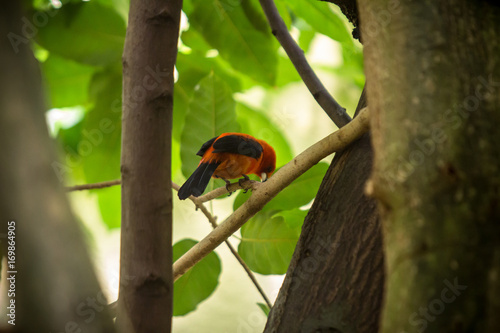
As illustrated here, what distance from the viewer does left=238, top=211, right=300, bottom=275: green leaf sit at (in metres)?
1.83

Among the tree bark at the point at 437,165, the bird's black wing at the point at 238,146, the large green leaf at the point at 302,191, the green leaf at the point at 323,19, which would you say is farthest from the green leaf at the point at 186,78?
the tree bark at the point at 437,165

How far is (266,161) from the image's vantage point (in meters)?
3.00

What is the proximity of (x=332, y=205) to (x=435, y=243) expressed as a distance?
0.67m

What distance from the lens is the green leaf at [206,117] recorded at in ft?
6.70

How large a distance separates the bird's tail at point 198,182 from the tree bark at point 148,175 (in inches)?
30.8

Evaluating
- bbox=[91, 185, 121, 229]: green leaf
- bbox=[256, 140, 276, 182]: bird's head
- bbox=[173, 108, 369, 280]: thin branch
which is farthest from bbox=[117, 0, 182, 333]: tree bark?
bbox=[256, 140, 276, 182]: bird's head

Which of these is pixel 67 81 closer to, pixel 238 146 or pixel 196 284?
pixel 238 146

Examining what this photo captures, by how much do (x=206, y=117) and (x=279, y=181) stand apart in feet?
2.01

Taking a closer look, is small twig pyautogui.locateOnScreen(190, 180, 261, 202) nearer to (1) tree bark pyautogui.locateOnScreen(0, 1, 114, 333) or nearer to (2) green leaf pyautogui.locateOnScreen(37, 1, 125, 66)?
(2) green leaf pyautogui.locateOnScreen(37, 1, 125, 66)

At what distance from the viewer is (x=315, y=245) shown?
4.58ft

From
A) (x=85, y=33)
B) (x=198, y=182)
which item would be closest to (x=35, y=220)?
(x=198, y=182)

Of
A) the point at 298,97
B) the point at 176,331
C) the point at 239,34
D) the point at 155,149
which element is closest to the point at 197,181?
the point at 239,34

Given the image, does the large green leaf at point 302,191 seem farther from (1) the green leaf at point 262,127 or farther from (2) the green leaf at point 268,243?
(1) the green leaf at point 262,127

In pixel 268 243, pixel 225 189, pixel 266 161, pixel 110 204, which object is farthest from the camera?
pixel 266 161
